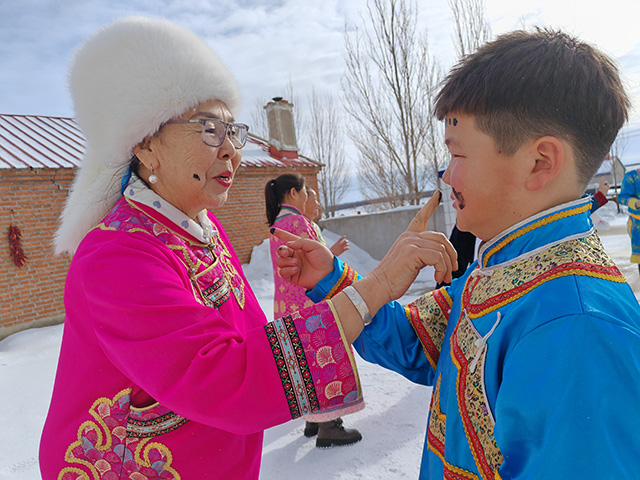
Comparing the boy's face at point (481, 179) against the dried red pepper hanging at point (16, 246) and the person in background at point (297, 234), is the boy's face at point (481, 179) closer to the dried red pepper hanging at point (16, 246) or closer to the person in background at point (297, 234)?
the person in background at point (297, 234)

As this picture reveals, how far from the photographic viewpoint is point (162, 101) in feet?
4.47

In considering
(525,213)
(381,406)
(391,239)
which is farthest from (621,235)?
(525,213)

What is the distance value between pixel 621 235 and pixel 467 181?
1373 cm

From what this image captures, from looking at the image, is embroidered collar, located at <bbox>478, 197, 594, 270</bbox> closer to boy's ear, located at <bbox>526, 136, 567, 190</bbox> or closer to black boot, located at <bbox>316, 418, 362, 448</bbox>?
boy's ear, located at <bbox>526, 136, 567, 190</bbox>

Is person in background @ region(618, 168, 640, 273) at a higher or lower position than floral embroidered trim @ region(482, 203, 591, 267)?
lower

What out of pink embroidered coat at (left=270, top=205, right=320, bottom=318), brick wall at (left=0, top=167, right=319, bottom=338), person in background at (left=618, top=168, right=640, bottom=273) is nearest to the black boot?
pink embroidered coat at (left=270, top=205, right=320, bottom=318)

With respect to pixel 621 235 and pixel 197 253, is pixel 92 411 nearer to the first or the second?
pixel 197 253

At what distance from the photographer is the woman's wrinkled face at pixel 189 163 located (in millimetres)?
1421

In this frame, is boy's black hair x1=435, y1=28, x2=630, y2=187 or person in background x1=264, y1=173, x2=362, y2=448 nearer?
boy's black hair x1=435, y1=28, x2=630, y2=187

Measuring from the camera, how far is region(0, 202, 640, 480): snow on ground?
293 cm

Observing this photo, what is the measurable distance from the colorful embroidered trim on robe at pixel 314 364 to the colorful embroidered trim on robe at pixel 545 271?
1.12 ft

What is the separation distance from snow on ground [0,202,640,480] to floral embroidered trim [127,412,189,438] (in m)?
1.98

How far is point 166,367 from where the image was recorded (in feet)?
3.25

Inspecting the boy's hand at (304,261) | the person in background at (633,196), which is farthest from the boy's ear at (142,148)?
the person in background at (633,196)
